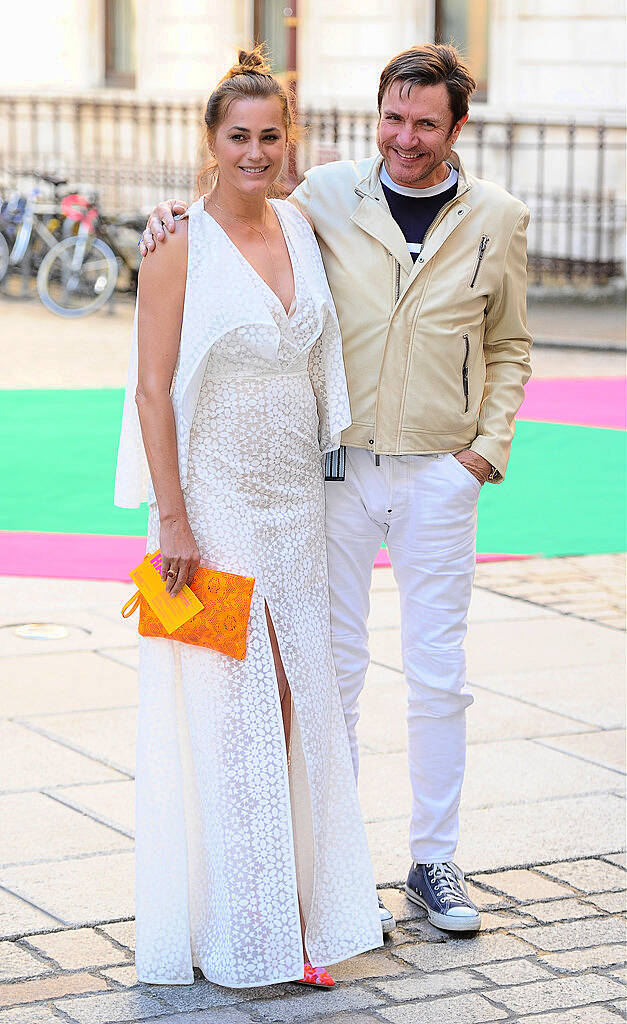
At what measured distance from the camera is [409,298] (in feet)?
13.0

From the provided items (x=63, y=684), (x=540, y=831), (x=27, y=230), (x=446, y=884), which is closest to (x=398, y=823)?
(x=540, y=831)

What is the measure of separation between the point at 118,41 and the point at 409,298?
2041cm

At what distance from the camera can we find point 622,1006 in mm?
3693

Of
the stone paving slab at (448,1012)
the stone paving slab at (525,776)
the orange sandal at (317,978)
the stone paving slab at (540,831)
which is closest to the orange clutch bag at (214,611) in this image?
the orange sandal at (317,978)

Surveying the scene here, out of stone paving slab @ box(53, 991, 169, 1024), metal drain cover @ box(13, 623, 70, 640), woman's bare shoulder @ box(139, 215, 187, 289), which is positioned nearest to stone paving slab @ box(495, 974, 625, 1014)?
stone paving slab @ box(53, 991, 169, 1024)

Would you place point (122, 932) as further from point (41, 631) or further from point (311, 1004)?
point (41, 631)

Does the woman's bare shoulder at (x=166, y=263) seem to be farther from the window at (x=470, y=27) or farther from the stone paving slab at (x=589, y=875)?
the window at (x=470, y=27)

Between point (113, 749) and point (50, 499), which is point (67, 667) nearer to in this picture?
point (113, 749)

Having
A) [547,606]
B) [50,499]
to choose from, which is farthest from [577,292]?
[547,606]

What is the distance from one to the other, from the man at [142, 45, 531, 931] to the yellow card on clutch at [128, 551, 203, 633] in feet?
1.59

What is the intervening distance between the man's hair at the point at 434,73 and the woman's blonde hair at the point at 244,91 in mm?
304

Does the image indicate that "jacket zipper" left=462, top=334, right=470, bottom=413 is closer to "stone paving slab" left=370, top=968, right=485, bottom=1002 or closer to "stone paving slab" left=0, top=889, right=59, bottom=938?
"stone paving slab" left=370, top=968, right=485, bottom=1002

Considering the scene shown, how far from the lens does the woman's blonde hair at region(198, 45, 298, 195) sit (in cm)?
362

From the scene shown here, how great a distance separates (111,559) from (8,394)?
4669 millimetres
